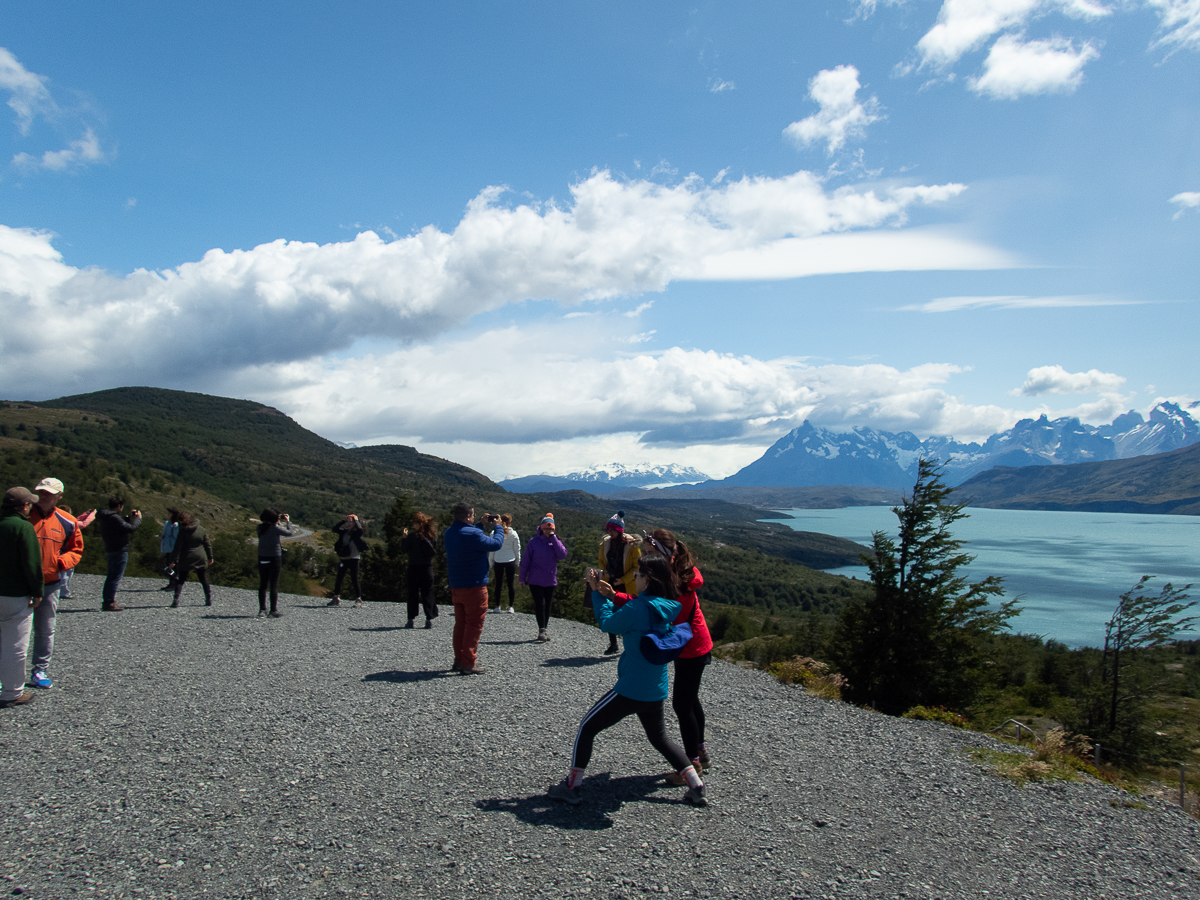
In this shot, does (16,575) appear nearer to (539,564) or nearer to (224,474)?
(539,564)

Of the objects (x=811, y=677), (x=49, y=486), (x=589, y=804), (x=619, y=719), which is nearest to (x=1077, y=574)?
(x=811, y=677)

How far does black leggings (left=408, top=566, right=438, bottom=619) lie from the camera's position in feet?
41.4

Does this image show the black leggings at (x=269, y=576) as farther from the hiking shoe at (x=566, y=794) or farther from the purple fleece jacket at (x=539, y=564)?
the hiking shoe at (x=566, y=794)

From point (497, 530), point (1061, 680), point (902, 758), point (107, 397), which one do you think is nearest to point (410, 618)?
point (497, 530)

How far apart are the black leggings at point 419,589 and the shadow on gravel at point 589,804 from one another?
764cm

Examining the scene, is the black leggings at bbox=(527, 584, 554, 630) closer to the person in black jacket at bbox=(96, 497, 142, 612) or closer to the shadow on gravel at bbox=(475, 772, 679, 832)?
the shadow on gravel at bbox=(475, 772, 679, 832)

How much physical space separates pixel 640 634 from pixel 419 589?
349 inches

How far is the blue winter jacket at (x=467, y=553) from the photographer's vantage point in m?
8.50

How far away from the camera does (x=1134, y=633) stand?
1069 inches

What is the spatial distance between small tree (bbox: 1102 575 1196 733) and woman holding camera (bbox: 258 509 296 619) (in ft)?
106

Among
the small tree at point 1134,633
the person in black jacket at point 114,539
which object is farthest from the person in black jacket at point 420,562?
the small tree at point 1134,633

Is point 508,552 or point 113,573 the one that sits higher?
point 508,552

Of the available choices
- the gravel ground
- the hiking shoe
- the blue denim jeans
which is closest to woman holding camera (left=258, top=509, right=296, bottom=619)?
the blue denim jeans

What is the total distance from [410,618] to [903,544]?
18.6 metres
